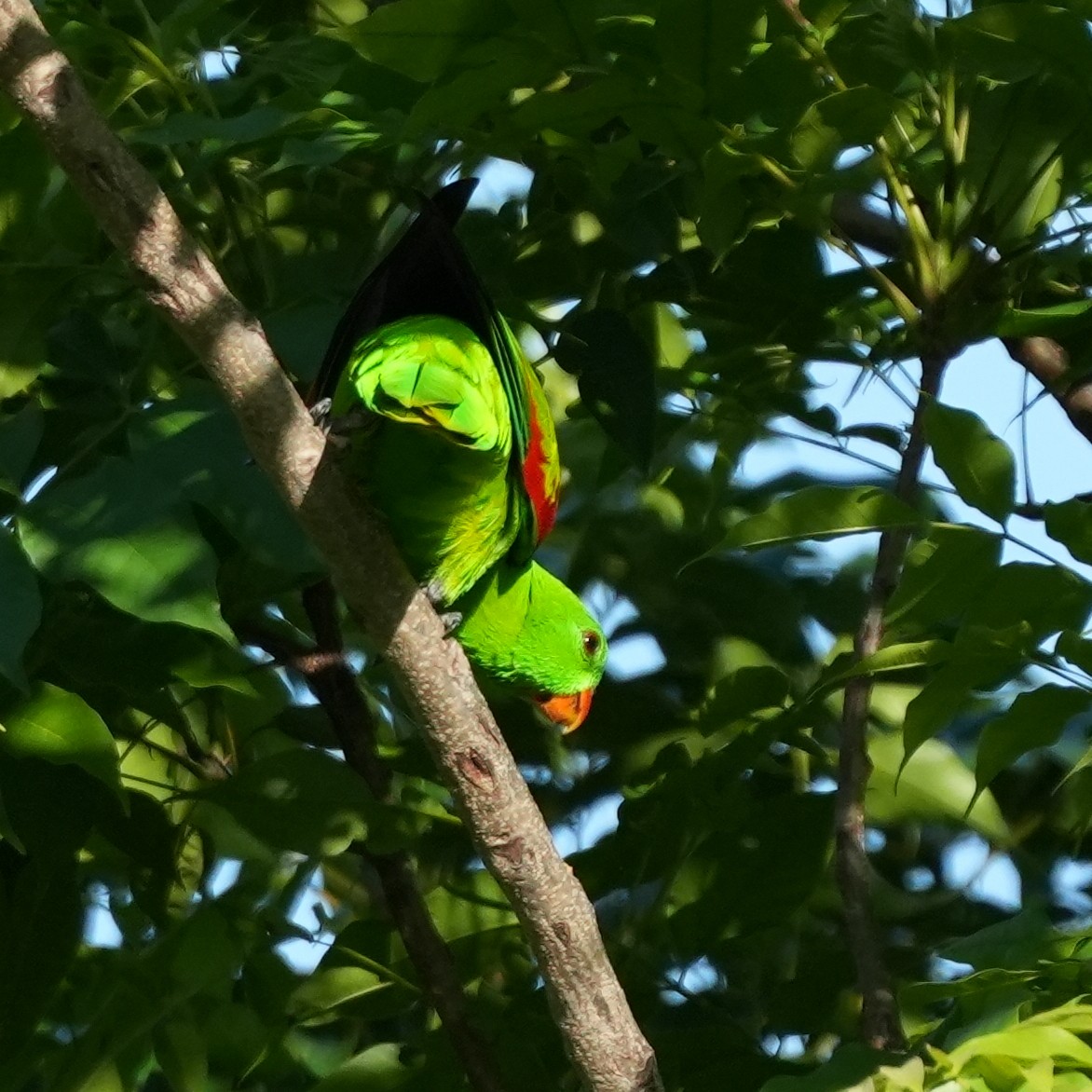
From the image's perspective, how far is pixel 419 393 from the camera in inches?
78.3

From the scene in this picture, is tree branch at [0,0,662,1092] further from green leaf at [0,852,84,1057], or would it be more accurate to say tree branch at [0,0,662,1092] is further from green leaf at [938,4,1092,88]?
green leaf at [938,4,1092,88]

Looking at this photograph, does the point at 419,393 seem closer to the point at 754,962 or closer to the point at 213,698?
the point at 213,698

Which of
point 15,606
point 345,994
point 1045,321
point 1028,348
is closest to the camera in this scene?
point 15,606

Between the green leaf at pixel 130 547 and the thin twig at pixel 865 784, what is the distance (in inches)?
33.0

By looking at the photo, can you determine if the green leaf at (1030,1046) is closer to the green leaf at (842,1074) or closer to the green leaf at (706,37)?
the green leaf at (842,1074)

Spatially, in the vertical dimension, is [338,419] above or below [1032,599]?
above

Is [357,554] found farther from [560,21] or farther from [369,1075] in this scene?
[369,1075]

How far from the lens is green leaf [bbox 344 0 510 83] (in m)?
1.95

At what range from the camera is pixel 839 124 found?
6.36ft

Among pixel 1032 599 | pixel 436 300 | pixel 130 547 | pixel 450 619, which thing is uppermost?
pixel 436 300

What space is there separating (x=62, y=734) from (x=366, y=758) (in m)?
0.64

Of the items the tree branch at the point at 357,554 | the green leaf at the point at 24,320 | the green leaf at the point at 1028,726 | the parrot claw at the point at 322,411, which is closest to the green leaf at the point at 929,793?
the green leaf at the point at 1028,726

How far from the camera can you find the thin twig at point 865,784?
2.00 m

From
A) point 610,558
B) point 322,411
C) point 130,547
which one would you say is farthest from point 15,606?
point 610,558
